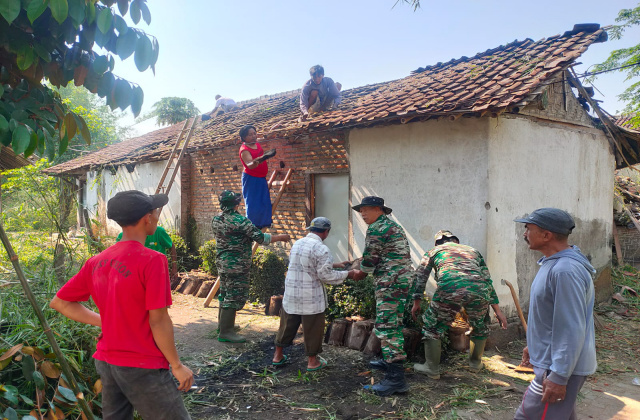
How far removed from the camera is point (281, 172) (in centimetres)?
912

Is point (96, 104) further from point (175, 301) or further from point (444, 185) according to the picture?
point (444, 185)

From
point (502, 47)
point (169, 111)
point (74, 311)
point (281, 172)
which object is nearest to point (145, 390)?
point (74, 311)

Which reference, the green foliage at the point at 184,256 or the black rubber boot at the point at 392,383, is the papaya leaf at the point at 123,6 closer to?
the black rubber boot at the point at 392,383

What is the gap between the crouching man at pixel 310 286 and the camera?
A: 4.80 metres

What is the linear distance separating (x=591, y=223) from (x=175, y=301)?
8672 mm

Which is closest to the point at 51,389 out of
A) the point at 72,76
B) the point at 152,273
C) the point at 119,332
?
the point at 119,332

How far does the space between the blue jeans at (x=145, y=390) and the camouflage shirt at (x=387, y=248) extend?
8.84ft

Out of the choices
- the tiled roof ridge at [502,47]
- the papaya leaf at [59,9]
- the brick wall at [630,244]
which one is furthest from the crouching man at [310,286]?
the brick wall at [630,244]

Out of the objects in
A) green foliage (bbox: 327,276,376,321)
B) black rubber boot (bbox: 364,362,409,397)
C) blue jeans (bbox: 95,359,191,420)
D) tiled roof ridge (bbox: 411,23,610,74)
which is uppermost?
tiled roof ridge (bbox: 411,23,610,74)

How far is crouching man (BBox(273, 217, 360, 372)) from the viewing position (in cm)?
480

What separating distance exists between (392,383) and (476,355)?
1402 millimetres

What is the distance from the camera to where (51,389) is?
3.20 meters

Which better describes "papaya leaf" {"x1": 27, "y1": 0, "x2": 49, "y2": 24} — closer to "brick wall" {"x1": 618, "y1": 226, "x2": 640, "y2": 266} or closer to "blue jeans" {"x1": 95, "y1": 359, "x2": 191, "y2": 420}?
"blue jeans" {"x1": 95, "y1": 359, "x2": 191, "y2": 420}

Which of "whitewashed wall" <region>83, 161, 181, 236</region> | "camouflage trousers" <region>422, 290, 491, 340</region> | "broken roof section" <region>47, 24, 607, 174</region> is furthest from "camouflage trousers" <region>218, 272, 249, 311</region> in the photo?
"whitewashed wall" <region>83, 161, 181, 236</region>
